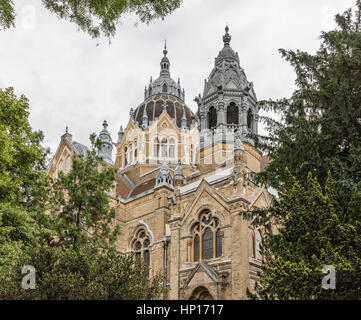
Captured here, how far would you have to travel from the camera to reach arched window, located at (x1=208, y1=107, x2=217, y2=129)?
32.7 meters

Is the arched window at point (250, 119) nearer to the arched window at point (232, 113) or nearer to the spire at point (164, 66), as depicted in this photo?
the arched window at point (232, 113)

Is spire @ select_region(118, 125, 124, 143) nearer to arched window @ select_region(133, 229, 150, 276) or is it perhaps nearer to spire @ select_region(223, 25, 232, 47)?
spire @ select_region(223, 25, 232, 47)

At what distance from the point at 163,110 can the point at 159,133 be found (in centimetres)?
299

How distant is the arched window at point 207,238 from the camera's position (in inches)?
931

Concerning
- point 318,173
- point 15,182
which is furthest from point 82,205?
point 318,173

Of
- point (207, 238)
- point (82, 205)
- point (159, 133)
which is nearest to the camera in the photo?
point (82, 205)

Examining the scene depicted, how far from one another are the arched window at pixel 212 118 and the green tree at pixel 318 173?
57.6 ft

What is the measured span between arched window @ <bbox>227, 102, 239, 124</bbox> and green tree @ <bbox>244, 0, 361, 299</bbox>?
56.7ft

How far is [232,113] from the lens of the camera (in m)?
32.8

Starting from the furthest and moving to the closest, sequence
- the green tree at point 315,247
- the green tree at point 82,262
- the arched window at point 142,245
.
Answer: the arched window at point 142,245
the green tree at point 82,262
the green tree at point 315,247

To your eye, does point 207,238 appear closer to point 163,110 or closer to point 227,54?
point 227,54

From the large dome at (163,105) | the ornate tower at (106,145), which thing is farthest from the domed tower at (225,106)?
the large dome at (163,105)
